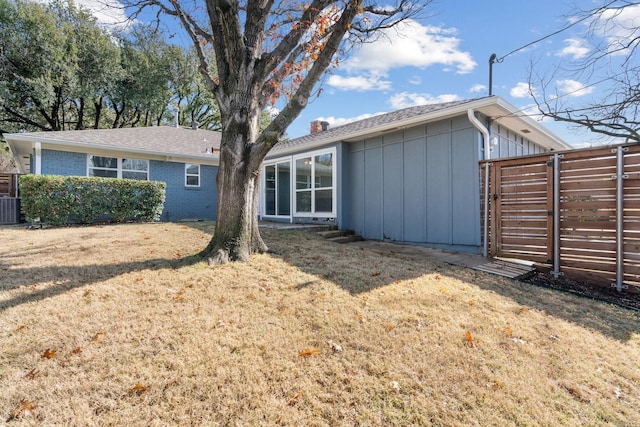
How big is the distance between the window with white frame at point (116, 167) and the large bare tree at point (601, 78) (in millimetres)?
14151

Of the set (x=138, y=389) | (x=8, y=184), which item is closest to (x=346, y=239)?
(x=138, y=389)

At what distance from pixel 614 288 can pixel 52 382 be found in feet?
23.0

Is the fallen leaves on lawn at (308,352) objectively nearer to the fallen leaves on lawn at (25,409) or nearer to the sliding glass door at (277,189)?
the fallen leaves on lawn at (25,409)

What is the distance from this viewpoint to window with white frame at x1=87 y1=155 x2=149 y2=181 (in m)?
12.3

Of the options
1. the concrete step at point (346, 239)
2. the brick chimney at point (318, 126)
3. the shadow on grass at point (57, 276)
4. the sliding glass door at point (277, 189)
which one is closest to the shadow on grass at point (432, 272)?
the concrete step at point (346, 239)

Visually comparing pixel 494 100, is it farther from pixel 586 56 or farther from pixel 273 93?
pixel 273 93

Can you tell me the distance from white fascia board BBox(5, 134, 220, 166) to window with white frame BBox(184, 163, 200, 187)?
28 cm

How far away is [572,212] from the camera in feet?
17.8

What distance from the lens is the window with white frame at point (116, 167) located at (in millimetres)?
12289

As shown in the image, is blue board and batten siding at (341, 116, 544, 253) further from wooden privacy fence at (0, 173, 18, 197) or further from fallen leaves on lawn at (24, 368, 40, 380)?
wooden privacy fence at (0, 173, 18, 197)

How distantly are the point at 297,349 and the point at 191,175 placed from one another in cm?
1333

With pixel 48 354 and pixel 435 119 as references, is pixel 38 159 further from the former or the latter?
pixel 435 119

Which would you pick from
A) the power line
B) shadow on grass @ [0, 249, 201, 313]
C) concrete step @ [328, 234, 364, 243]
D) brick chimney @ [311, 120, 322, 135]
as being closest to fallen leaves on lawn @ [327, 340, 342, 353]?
shadow on grass @ [0, 249, 201, 313]

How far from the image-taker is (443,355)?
8.88 ft
